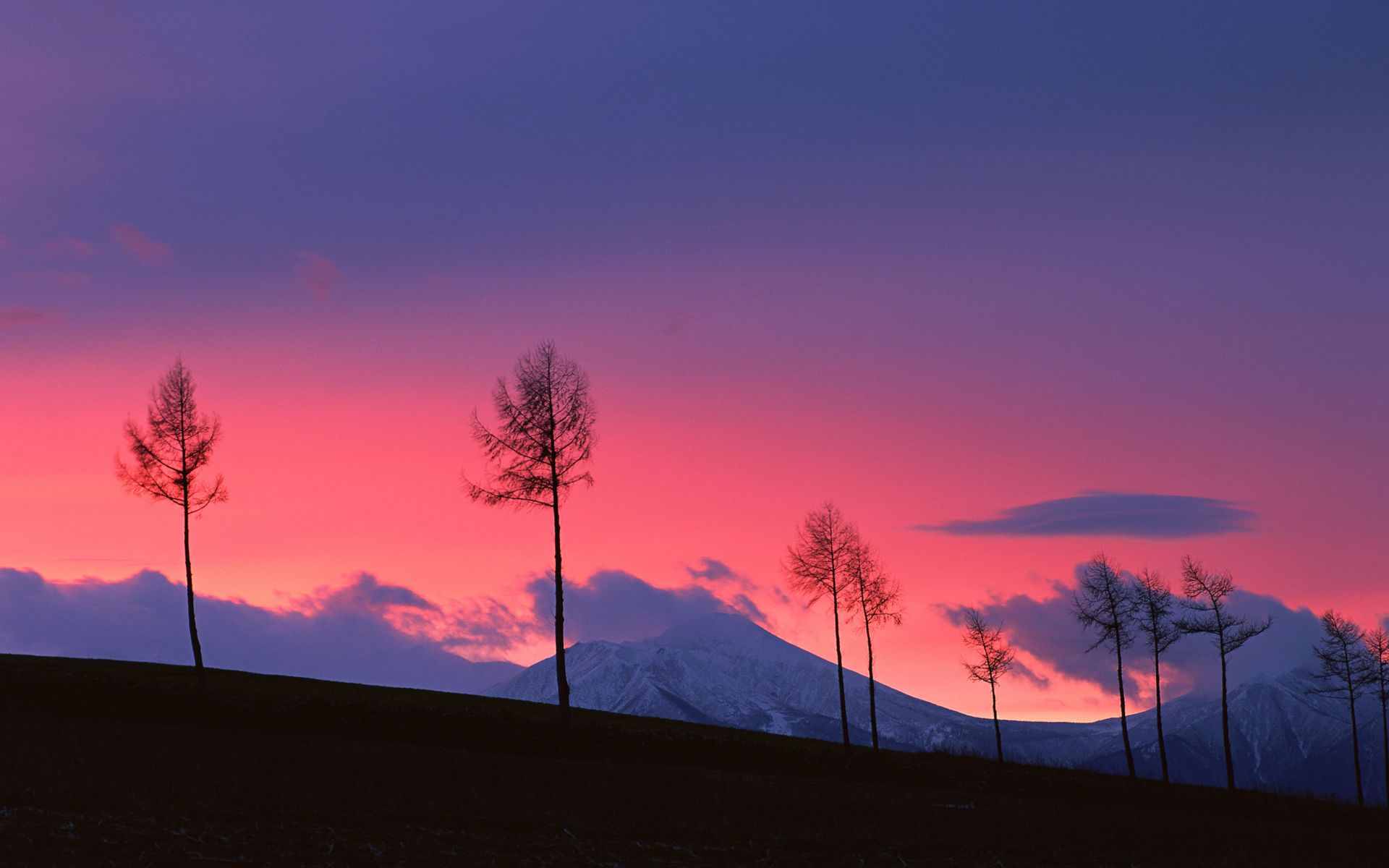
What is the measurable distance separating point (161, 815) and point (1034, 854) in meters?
17.1

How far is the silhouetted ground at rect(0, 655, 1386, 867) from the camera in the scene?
64.6ft

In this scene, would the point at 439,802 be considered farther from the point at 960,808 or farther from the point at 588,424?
the point at 588,424

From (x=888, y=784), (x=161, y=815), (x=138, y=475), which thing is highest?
(x=138, y=475)

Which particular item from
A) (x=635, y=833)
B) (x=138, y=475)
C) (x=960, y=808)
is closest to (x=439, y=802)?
(x=635, y=833)

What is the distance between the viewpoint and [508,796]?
28688 millimetres

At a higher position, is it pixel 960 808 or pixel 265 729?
pixel 265 729

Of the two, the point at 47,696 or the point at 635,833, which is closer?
the point at 635,833

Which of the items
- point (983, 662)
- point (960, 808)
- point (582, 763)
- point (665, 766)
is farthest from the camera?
point (983, 662)

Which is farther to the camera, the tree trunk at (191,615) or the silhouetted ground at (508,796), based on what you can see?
the tree trunk at (191,615)

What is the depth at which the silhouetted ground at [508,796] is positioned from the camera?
1969cm

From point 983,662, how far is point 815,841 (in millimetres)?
60150

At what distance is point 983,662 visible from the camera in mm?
80062

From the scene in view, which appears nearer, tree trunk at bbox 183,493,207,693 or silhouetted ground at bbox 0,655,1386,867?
silhouetted ground at bbox 0,655,1386,867

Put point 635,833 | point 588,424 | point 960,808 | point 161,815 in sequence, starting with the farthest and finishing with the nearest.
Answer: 1. point 588,424
2. point 960,808
3. point 635,833
4. point 161,815
